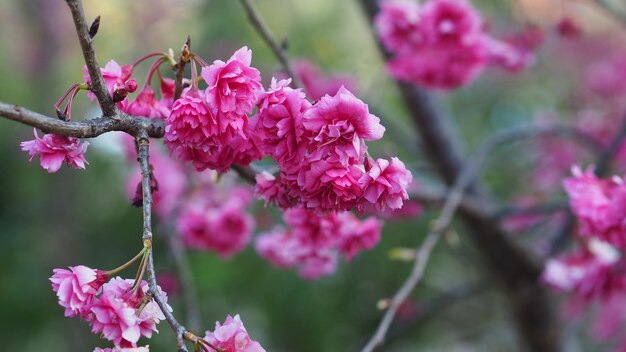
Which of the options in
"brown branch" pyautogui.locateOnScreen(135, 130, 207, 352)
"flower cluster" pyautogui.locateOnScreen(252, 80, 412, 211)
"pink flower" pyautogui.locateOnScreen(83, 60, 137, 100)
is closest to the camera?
"brown branch" pyautogui.locateOnScreen(135, 130, 207, 352)

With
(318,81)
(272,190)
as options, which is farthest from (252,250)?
(272,190)

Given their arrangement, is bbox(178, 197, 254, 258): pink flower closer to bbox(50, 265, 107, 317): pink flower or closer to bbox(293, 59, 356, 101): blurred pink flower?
bbox(293, 59, 356, 101): blurred pink flower

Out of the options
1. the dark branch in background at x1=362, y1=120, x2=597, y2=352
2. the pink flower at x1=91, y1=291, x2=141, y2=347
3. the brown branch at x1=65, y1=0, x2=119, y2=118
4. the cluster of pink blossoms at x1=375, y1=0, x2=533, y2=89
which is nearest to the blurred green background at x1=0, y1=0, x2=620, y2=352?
the dark branch in background at x1=362, y1=120, x2=597, y2=352

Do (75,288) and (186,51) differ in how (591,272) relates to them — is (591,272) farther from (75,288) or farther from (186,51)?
(75,288)

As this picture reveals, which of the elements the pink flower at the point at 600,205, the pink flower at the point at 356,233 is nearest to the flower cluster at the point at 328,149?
the pink flower at the point at 356,233

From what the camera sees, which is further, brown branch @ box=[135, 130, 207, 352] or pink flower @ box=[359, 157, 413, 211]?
pink flower @ box=[359, 157, 413, 211]

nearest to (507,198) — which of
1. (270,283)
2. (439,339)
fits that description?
(439,339)

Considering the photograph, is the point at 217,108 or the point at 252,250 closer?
the point at 217,108
